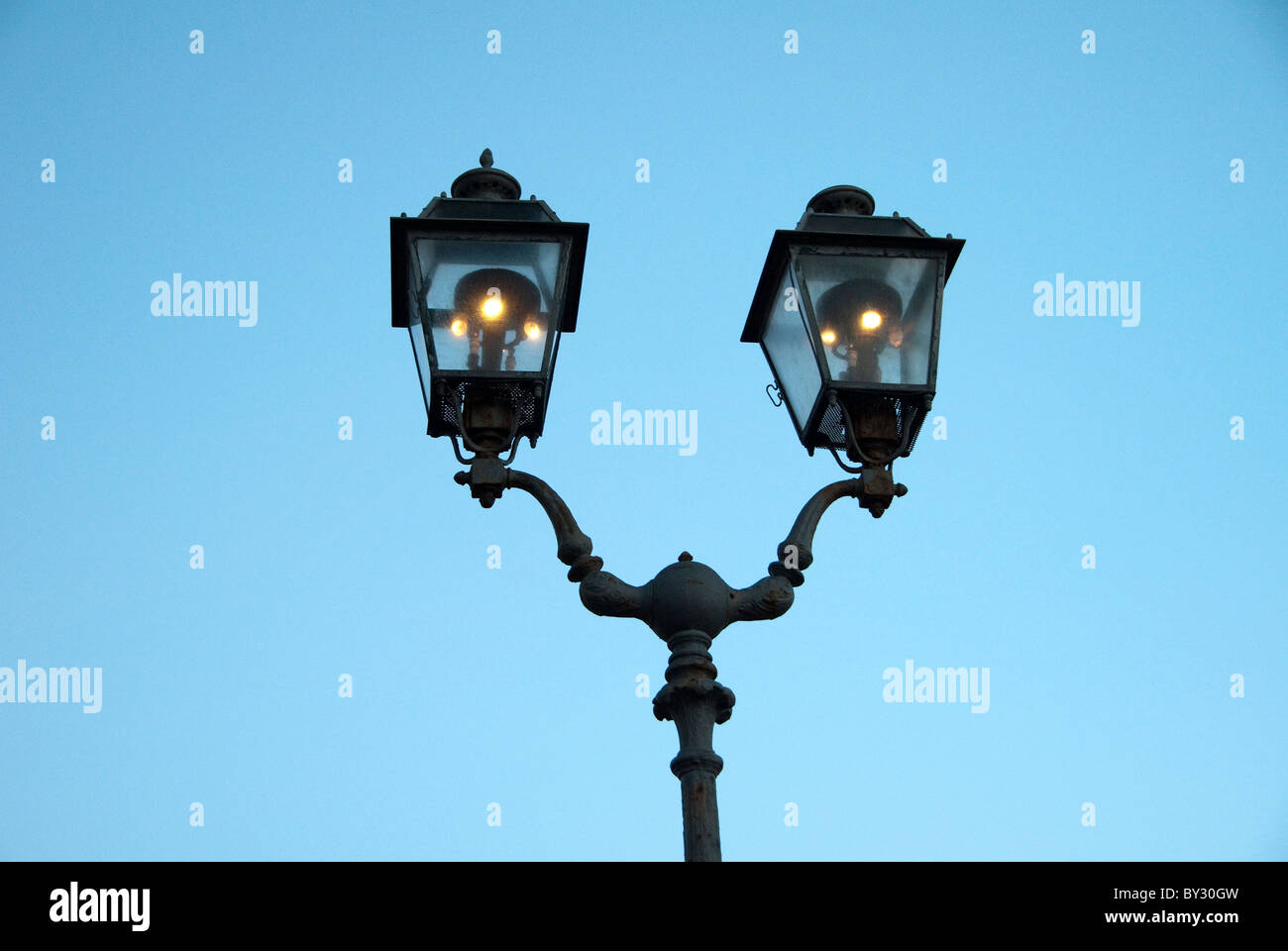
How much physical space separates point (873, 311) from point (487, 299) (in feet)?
4.59

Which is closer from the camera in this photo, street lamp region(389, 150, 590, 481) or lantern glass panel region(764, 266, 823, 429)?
street lamp region(389, 150, 590, 481)

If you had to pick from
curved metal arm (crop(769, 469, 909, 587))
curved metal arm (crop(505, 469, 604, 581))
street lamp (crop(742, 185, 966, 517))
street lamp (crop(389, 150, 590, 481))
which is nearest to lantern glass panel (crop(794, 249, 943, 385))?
street lamp (crop(742, 185, 966, 517))

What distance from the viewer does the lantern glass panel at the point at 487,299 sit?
6.32 m

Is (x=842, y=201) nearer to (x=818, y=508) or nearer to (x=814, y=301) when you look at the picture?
(x=814, y=301)

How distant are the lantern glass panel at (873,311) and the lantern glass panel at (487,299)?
95cm

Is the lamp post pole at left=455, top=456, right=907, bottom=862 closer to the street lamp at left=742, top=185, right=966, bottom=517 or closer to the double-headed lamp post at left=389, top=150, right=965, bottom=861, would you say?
the double-headed lamp post at left=389, top=150, right=965, bottom=861

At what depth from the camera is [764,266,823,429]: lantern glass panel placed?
650cm

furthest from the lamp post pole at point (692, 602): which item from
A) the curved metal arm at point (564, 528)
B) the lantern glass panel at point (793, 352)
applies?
the lantern glass panel at point (793, 352)

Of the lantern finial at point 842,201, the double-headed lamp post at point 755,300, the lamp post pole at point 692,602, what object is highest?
the lantern finial at point 842,201

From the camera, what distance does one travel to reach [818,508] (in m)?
6.31

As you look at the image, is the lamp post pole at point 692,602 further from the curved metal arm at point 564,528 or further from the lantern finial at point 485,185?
the lantern finial at point 485,185

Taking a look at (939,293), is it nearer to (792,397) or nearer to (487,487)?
(792,397)

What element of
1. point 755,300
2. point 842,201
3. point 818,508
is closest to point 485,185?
point 755,300
